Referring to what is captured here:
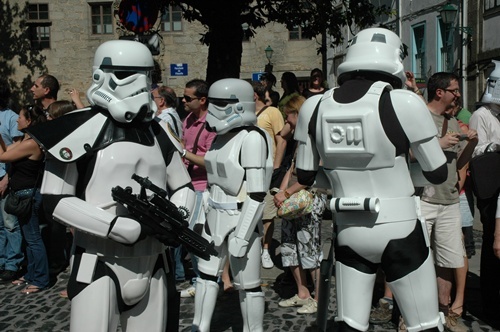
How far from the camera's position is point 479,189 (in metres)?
4.85

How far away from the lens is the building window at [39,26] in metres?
26.4

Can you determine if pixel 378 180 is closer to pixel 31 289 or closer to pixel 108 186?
pixel 108 186

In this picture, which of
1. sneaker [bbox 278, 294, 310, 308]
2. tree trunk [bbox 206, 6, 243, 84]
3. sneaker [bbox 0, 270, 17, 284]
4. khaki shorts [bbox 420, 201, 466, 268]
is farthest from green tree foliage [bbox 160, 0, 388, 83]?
khaki shorts [bbox 420, 201, 466, 268]

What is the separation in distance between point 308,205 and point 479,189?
52.5 inches

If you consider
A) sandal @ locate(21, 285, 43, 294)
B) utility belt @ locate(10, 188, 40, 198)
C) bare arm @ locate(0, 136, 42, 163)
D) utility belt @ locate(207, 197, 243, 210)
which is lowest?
sandal @ locate(21, 285, 43, 294)

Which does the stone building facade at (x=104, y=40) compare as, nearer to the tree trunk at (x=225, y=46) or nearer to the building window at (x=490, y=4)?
the building window at (x=490, y=4)

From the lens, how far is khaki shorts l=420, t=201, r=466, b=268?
473 centimetres

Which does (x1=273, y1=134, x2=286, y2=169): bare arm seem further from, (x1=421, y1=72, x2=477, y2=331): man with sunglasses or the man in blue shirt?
the man in blue shirt

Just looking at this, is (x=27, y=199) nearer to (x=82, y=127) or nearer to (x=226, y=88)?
(x=226, y=88)

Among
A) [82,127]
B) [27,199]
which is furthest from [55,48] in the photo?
[82,127]

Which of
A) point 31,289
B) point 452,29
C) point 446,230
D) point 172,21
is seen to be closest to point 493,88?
point 446,230

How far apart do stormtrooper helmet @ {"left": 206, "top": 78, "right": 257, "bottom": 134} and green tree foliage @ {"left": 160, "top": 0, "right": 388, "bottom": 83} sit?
225 inches

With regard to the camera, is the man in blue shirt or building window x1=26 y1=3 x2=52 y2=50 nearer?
the man in blue shirt

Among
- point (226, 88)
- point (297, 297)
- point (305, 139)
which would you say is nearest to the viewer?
point (305, 139)
